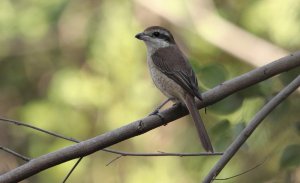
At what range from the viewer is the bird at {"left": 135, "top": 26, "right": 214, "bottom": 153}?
3951mm

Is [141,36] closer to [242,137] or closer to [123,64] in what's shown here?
[123,64]

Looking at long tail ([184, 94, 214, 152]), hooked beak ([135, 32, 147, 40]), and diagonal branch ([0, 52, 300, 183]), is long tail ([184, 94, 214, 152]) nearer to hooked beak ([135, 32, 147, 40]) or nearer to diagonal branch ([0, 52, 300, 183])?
diagonal branch ([0, 52, 300, 183])

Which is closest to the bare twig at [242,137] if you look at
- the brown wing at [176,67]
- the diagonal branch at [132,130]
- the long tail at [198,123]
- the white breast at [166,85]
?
the diagonal branch at [132,130]

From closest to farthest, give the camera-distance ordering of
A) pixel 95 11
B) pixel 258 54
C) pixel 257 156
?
1. pixel 257 156
2. pixel 258 54
3. pixel 95 11

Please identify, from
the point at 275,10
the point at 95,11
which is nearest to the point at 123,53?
the point at 95,11

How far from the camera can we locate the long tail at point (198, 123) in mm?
3584

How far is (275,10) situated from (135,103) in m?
1.44

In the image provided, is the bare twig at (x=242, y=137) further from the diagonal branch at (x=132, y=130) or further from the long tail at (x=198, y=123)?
the long tail at (x=198, y=123)

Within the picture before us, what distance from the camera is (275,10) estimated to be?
5695 millimetres

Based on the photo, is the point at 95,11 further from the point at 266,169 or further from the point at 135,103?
the point at 266,169

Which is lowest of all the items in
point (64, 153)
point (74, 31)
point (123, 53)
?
point (64, 153)

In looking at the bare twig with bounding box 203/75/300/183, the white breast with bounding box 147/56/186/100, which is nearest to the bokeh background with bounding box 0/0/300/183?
the white breast with bounding box 147/56/186/100

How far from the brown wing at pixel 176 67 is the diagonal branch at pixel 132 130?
0.30 m

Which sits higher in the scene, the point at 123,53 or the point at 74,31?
the point at 74,31
